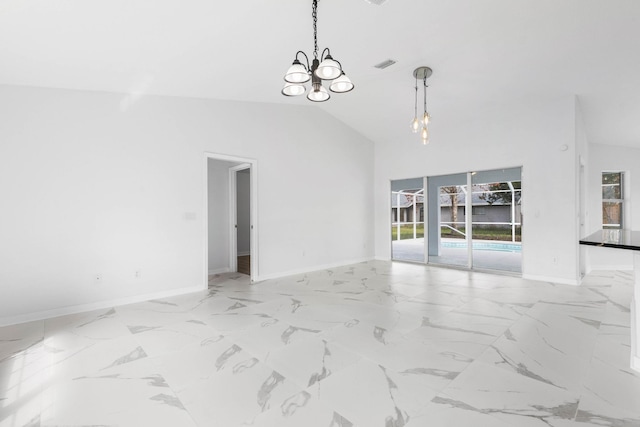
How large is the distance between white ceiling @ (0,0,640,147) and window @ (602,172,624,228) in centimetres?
226

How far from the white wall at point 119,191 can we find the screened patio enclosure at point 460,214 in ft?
9.40

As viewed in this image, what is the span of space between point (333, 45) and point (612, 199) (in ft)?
23.7

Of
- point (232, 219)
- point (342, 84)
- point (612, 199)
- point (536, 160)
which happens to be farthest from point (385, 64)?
point (612, 199)

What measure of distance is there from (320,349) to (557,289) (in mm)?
4144

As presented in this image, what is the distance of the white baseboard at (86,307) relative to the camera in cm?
351

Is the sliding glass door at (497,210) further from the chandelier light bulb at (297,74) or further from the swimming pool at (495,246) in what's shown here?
the chandelier light bulb at (297,74)

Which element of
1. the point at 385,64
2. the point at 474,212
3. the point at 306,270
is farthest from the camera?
the point at 474,212

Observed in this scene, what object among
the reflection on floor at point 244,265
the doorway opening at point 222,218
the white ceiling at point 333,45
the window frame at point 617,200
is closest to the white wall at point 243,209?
the reflection on floor at point 244,265

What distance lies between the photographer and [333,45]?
378cm

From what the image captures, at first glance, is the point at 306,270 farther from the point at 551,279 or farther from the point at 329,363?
the point at 551,279

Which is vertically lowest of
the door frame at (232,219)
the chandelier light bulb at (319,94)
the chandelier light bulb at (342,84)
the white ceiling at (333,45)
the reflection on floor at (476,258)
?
the reflection on floor at (476,258)

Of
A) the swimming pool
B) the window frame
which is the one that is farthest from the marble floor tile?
the swimming pool

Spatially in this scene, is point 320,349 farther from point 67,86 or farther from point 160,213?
point 67,86

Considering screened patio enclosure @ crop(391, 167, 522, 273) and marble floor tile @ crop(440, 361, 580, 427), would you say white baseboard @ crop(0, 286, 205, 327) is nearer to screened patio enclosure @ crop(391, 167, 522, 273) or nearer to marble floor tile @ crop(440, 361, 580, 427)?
marble floor tile @ crop(440, 361, 580, 427)
